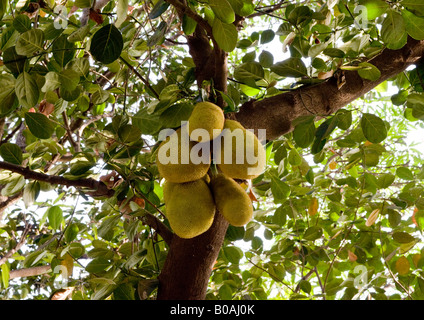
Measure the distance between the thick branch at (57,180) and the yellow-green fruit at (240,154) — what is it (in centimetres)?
39

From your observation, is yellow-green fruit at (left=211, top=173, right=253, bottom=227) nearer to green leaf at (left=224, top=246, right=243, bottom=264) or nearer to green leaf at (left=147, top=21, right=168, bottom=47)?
green leaf at (left=147, top=21, right=168, bottom=47)

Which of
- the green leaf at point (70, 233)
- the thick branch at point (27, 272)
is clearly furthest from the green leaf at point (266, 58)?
the thick branch at point (27, 272)

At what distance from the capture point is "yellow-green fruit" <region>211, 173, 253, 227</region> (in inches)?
32.0

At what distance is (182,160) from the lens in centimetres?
82

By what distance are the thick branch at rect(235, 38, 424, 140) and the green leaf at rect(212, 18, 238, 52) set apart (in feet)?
0.74

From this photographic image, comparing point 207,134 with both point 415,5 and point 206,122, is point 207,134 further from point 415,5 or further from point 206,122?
point 415,5

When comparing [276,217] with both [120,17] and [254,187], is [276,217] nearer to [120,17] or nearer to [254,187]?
[254,187]

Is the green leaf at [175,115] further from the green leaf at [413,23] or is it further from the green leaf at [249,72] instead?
the green leaf at [413,23]

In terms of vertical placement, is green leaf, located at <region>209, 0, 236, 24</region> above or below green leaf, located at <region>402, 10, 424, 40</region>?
above

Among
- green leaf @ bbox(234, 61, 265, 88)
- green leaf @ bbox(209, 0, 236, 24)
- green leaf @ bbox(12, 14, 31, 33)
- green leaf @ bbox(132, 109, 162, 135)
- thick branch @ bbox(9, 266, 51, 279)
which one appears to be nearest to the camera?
green leaf @ bbox(209, 0, 236, 24)

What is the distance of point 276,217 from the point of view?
4.77 feet

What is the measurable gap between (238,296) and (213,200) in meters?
0.69

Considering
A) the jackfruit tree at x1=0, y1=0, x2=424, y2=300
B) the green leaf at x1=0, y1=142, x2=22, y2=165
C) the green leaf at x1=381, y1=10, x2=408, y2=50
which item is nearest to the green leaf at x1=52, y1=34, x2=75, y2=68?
the jackfruit tree at x1=0, y1=0, x2=424, y2=300
